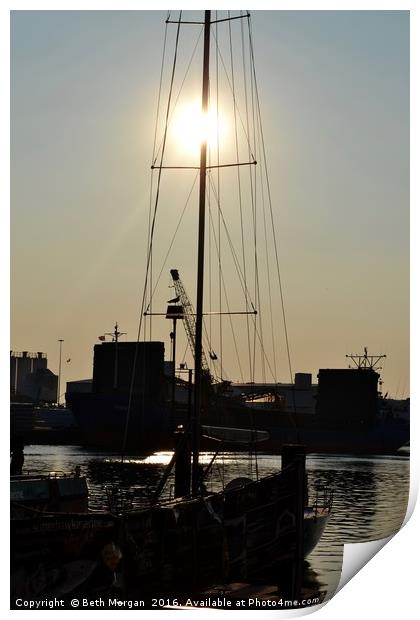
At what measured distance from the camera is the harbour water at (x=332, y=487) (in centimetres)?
2305

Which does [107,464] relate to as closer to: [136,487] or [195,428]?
[136,487]

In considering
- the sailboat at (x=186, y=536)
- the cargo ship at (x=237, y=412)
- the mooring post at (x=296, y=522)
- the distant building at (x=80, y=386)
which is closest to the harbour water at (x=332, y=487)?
the mooring post at (x=296, y=522)

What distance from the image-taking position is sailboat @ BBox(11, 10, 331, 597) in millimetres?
14656

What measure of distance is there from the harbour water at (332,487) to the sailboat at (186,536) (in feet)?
3.47

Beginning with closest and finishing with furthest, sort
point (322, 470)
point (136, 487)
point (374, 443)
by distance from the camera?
point (136, 487) → point (322, 470) → point (374, 443)

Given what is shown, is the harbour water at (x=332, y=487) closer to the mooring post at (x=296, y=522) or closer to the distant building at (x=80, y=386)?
the mooring post at (x=296, y=522)

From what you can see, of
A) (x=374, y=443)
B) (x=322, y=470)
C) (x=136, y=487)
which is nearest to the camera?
(x=136, y=487)

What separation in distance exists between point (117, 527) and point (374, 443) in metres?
93.8

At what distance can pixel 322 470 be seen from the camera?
70500 millimetres

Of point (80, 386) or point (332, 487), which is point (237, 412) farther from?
point (332, 487)

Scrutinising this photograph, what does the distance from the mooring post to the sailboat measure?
2 centimetres

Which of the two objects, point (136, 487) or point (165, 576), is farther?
point (136, 487)

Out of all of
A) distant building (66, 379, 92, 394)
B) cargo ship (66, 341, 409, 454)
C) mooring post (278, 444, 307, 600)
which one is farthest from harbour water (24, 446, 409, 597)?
distant building (66, 379, 92, 394)
